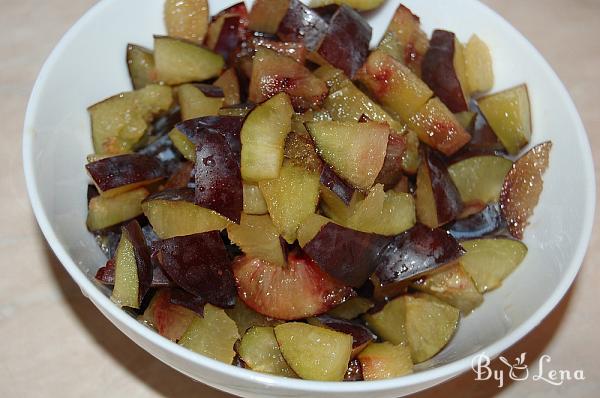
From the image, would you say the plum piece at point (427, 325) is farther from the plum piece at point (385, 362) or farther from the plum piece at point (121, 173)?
the plum piece at point (121, 173)

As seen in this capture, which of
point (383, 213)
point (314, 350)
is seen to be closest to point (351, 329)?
point (314, 350)

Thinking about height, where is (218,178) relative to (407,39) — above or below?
below

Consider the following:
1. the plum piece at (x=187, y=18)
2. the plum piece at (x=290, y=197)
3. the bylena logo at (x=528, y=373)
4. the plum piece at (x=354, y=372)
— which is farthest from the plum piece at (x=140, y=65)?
the bylena logo at (x=528, y=373)

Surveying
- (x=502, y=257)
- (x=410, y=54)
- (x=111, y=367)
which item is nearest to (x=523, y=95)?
(x=410, y=54)

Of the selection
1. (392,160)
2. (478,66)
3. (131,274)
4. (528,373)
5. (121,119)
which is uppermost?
(478,66)

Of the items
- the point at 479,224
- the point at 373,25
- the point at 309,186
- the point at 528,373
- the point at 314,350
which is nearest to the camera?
the point at 314,350

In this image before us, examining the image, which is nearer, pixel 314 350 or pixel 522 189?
pixel 314 350

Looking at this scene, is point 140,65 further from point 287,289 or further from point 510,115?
point 510,115
